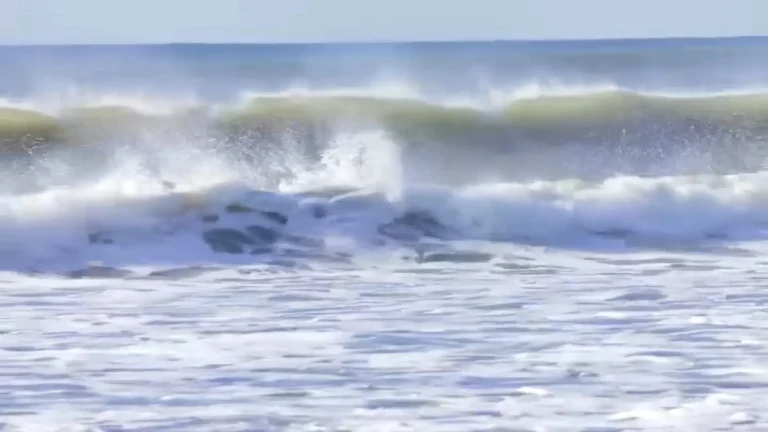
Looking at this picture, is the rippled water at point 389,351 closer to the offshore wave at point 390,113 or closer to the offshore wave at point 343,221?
the offshore wave at point 343,221

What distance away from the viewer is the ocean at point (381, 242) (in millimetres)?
4863

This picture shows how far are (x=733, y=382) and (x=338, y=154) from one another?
24.3 ft

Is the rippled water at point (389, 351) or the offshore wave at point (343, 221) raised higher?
the offshore wave at point (343, 221)

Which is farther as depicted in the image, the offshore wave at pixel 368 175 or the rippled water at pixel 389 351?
the offshore wave at pixel 368 175

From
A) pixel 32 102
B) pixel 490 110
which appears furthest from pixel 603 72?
pixel 32 102

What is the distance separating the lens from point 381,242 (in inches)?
352

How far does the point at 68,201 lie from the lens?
10070 millimetres

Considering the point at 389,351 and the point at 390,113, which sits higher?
the point at 390,113

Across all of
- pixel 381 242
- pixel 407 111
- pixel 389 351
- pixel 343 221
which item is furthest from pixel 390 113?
pixel 389 351

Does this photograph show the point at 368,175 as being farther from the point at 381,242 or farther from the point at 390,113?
the point at 390,113

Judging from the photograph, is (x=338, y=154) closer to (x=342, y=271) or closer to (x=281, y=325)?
(x=342, y=271)

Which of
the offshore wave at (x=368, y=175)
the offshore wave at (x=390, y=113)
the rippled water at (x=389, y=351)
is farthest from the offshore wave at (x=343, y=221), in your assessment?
the offshore wave at (x=390, y=113)

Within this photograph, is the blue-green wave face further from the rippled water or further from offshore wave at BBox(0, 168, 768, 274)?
the rippled water

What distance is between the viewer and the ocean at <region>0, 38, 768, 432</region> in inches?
191
